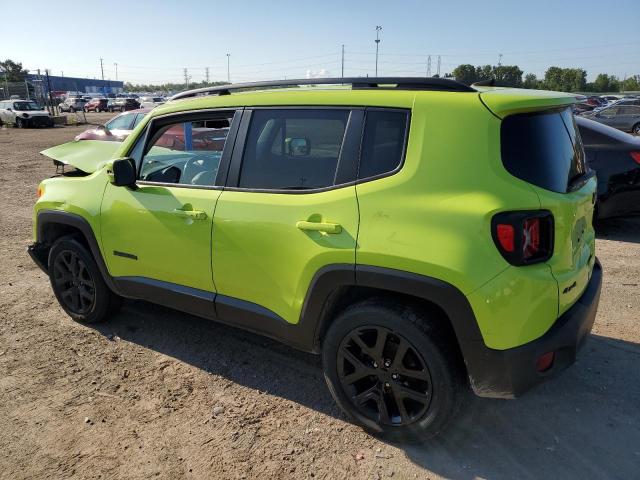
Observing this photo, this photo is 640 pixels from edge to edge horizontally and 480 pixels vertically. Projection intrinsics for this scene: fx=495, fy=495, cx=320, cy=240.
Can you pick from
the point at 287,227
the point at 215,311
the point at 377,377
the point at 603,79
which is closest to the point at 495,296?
the point at 377,377

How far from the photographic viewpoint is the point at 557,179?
236cm

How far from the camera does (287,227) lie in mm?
2650

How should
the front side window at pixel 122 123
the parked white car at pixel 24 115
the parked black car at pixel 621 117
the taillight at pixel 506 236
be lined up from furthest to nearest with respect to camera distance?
the parked white car at pixel 24 115 → the parked black car at pixel 621 117 → the front side window at pixel 122 123 → the taillight at pixel 506 236

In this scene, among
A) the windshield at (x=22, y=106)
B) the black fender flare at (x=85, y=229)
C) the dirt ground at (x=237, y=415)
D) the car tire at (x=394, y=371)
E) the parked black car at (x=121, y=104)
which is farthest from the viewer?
the parked black car at (x=121, y=104)

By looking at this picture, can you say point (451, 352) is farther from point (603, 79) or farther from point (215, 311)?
point (603, 79)

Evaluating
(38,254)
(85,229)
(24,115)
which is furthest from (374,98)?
(24,115)

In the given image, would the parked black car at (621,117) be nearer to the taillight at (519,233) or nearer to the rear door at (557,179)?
the rear door at (557,179)

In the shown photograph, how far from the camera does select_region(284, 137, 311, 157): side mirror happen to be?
2.78 m

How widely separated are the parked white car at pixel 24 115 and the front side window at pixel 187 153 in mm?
32441

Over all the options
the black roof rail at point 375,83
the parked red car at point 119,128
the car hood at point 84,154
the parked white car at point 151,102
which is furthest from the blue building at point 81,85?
the black roof rail at point 375,83

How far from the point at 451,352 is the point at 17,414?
8.44 ft

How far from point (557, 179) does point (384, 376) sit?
1296mm

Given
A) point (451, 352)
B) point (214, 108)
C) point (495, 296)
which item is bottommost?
point (451, 352)

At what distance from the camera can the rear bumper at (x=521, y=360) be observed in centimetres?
221
